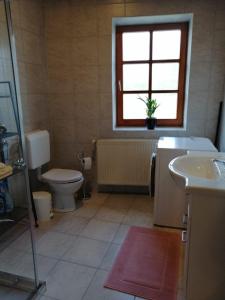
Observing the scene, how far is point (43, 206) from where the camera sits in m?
2.45

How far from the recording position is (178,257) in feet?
6.29

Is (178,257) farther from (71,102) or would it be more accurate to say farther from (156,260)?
(71,102)

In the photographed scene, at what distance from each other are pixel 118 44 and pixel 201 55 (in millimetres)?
985

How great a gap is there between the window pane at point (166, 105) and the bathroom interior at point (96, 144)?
0.01 meters

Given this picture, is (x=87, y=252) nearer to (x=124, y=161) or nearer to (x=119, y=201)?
(x=119, y=201)

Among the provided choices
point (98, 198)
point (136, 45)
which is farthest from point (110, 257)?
point (136, 45)

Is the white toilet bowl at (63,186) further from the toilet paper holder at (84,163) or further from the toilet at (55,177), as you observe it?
the toilet paper holder at (84,163)

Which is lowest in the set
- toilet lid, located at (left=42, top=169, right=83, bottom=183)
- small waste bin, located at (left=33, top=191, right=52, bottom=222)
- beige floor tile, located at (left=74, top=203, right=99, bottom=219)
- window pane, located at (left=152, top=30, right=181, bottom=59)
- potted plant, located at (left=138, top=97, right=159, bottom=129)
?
beige floor tile, located at (left=74, top=203, right=99, bottom=219)

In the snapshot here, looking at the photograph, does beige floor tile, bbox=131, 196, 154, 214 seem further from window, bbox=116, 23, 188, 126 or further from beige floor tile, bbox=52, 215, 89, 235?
window, bbox=116, 23, 188, 126

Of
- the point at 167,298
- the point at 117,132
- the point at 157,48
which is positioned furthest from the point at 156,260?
the point at 157,48

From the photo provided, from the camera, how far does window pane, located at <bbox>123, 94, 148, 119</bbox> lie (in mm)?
3023

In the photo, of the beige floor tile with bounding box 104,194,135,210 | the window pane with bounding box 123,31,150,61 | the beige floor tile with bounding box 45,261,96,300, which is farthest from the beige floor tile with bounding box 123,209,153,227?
the window pane with bounding box 123,31,150,61

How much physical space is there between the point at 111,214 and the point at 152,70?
1788mm

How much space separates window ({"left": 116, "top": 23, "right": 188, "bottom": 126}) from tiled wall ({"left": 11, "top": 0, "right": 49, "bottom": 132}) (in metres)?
0.92
